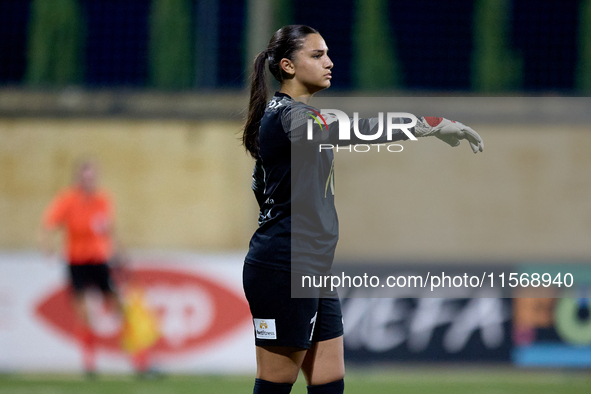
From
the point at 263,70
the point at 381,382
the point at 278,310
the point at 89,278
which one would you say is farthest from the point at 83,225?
the point at 278,310

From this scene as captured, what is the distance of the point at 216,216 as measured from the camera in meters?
10.9

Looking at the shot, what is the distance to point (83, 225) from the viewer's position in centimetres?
756

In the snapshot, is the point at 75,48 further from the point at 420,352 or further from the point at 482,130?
the point at 420,352

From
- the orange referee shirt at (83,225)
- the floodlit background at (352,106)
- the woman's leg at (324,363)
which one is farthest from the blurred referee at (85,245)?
the woman's leg at (324,363)

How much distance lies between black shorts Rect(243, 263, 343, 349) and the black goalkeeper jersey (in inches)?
1.8

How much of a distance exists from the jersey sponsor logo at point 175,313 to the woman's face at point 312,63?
473 centimetres

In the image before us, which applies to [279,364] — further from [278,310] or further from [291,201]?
[291,201]

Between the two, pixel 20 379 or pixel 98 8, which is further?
pixel 98 8

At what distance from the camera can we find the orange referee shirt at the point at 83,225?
7.46 meters

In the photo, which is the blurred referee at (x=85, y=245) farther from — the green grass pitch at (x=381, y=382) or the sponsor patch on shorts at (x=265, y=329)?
the sponsor patch on shorts at (x=265, y=329)

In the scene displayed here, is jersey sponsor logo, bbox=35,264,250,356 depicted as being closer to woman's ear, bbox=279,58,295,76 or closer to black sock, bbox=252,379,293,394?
black sock, bbox=252,379,293,394

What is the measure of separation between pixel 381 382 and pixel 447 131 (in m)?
4.45

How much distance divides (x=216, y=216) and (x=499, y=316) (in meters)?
4.85

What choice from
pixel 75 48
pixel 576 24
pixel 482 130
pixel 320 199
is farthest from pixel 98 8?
pixel 320 199
